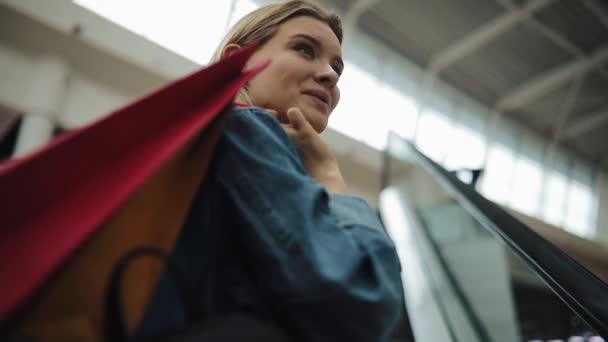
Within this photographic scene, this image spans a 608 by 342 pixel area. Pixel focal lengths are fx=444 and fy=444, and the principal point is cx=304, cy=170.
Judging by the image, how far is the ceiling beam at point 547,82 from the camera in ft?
42.9

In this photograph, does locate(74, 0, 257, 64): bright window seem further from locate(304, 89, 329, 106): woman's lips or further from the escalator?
locate(304, 89, 329, 106): woman's lips

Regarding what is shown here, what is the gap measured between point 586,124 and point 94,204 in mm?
18635

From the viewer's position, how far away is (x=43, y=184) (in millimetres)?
544

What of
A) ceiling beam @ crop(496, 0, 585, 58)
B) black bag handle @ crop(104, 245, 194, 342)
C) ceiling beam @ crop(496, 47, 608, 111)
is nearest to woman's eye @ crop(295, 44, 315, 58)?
black bag handle @ crop(104, 245, 194, 342)

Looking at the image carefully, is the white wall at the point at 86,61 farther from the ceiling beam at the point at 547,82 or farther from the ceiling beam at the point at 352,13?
the ceiling beam at the point at 547,82

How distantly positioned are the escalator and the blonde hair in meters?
1.00

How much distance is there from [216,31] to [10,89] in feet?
12.9

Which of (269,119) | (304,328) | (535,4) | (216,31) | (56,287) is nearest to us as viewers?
(56,287)

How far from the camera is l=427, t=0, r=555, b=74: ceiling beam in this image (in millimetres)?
11039

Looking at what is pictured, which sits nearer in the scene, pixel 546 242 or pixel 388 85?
pixel 546 242

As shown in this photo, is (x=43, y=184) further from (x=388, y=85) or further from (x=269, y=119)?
(x=388, y=85)

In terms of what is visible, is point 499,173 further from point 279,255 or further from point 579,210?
point 279,255

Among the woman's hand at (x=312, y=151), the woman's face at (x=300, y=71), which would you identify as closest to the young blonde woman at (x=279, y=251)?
the woman's hand at (x=312, y=151)

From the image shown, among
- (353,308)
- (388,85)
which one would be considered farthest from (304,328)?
(388,85)
